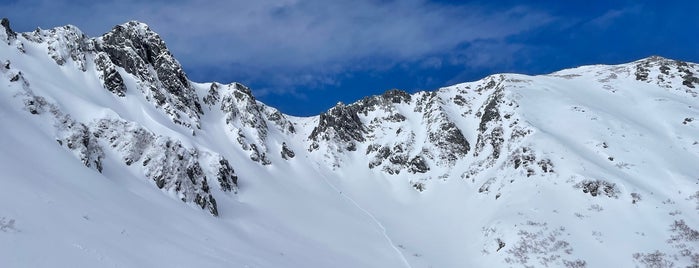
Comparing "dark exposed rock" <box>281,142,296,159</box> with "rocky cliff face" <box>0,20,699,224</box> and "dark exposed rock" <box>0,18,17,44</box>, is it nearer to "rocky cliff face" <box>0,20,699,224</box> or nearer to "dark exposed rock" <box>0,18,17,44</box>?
"rocky cliff face" <box>0,20,699,224</box>

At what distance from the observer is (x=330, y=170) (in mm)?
76375

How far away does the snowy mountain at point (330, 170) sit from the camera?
2619cm

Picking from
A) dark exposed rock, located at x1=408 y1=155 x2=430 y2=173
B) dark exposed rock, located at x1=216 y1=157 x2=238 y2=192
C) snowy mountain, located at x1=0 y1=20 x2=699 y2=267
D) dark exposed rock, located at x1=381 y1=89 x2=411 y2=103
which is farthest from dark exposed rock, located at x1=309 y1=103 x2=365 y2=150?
dark exposed rock, located at x1=216 y1=157 x2=238 y2=192

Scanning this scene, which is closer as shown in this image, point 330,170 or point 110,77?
point 110,77

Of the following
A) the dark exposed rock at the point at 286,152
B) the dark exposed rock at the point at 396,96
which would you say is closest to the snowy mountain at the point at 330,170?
the dark exposed rock at the point at 286,152

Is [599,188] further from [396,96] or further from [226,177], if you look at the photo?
[396,96]

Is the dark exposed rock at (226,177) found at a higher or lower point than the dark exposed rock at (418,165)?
lower

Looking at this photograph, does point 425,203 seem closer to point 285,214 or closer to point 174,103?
point 285,214

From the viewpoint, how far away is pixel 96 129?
46.3 m

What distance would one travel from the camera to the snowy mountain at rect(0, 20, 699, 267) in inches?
1031

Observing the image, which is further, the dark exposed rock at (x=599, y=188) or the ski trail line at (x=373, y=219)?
the dark exposed rock at (x=599, y=188)

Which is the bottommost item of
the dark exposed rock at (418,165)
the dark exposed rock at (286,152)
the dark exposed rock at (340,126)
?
the dark exposed rock at (286,152)

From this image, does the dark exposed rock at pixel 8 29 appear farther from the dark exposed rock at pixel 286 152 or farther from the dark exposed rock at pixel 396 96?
the dark exposed rock at pixel 396 96

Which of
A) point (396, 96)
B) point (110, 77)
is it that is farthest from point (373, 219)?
point (396, 96)
